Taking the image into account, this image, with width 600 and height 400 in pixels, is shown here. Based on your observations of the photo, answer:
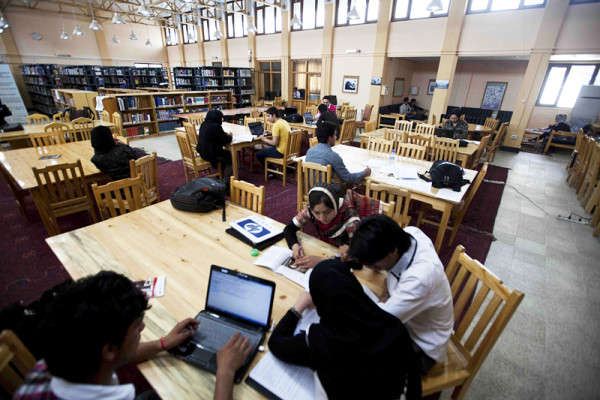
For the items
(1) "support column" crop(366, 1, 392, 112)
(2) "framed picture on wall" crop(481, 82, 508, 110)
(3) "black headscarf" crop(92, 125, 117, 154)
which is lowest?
(3) "black headscarf" crop(92, 125, 117, 154)

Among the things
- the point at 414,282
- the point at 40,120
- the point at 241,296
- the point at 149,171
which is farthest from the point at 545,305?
the point at 40,120

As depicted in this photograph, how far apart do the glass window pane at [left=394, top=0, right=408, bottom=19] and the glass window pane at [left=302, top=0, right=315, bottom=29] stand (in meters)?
2.99

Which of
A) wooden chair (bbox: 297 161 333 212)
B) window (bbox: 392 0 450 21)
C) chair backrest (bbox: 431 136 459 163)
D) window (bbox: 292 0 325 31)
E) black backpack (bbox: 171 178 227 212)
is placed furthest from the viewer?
window (bbox: 292 0 325 31)

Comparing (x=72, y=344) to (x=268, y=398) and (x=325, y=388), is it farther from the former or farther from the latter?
(x=325, y=388)

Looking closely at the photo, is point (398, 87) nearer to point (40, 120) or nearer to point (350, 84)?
point (350, 84)

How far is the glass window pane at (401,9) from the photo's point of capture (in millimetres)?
7766

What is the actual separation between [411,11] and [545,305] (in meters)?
8.42

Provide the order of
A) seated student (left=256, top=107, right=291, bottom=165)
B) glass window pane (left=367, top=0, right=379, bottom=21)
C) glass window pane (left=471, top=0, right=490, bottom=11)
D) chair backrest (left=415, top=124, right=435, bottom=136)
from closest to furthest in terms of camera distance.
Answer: seated student (left=256, top=107, right=291, bottom=165), chair backrest (left=415, top=124, right=435, bottom=136), glass window pane (left=471, top=0, right=490, bottom=11), glass window pane (left=367, top=0, right=379, bottom=21)

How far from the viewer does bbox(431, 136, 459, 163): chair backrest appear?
3.82 meters

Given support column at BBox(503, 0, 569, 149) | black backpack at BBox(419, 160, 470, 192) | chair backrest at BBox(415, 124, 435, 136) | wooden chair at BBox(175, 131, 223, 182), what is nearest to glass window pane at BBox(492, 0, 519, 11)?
support column at BBox(503, 0, 569, 149)

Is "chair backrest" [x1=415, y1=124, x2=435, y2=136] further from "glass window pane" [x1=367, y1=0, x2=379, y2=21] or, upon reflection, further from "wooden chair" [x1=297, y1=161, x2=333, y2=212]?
"glass window pane" [x1=367, y1=0, x2=379, y2=21]

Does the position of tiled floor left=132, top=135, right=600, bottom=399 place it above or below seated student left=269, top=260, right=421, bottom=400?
below

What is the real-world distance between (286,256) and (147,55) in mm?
17560

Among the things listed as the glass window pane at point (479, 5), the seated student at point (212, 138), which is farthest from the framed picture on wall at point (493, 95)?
the seated student at point (212, 138)
